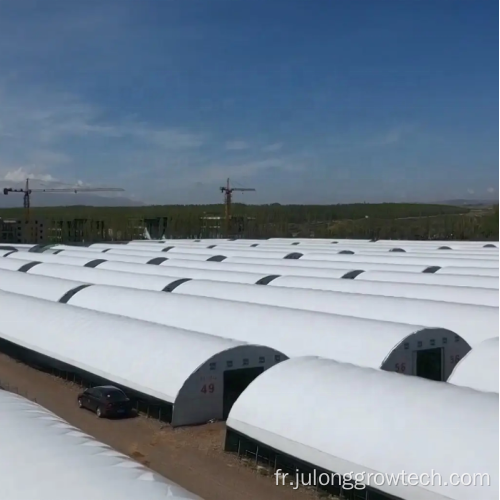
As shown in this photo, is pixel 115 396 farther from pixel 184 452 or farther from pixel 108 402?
pixel 184 452

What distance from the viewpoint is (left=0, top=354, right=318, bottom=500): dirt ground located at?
1330cm

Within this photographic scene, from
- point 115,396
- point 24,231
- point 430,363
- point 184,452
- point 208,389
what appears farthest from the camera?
point 24,231

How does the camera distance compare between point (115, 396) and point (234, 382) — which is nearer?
point (234, 382)

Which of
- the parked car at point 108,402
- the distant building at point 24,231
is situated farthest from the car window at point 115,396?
the distant building at point 24,231

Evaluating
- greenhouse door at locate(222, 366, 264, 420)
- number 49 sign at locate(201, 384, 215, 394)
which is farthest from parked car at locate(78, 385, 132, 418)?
greenhouse door at locate(222, 366, 264, 420)

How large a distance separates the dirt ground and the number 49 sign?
92 centimetres

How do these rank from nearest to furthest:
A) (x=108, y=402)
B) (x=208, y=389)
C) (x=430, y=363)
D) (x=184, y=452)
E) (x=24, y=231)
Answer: (x=184, y=452)
(x=208, y=389)
(x=108, y=402)
(x=430, y=363)
(x=24, y=231)

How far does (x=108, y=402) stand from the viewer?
17969 millimetres

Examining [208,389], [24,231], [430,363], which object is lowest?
[208,389]

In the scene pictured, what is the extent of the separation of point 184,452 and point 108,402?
3.46 meters

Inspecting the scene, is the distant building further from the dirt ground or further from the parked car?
the parked car

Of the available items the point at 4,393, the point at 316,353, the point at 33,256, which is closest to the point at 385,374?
the point at 316,353

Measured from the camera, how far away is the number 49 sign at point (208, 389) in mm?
17484

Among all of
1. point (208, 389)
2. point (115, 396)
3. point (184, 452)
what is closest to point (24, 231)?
point (115, 396)
